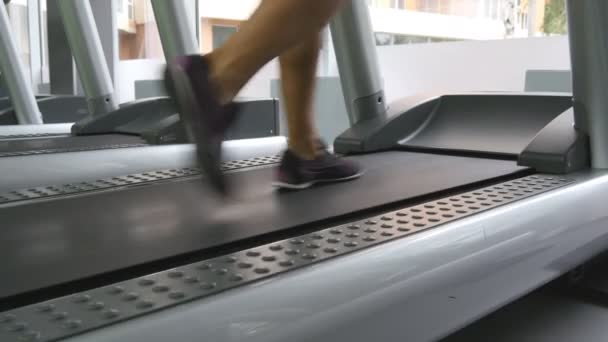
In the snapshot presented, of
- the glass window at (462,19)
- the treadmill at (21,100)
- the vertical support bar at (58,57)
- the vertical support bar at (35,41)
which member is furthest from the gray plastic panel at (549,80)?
the vertical support bar at (35,41)

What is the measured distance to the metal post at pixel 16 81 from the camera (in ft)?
12.8

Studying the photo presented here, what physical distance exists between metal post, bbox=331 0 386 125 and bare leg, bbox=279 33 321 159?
78cm

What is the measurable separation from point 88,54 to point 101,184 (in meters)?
2.04

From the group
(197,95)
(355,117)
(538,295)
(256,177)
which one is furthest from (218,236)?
(355,117)

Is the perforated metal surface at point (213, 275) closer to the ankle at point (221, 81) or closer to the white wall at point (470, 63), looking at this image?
the ankle at point (221, 81)

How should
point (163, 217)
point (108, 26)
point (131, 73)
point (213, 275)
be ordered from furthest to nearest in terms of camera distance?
point (131, 73) < point (108, 26) < point (163, 217) < point (213, 275)

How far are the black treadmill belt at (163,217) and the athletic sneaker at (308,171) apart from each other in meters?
0.04

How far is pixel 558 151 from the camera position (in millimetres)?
Result: 1563

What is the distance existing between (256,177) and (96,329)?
1.00 metres

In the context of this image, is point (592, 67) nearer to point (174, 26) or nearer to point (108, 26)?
point (174, 26)

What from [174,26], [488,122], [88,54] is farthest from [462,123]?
[88,54]

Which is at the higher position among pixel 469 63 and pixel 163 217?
pixel 469 63

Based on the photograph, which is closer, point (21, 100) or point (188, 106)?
point (188, 106)

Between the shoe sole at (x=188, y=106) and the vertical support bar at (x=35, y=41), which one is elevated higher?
the vertical support bar at (x=35, y=41)
